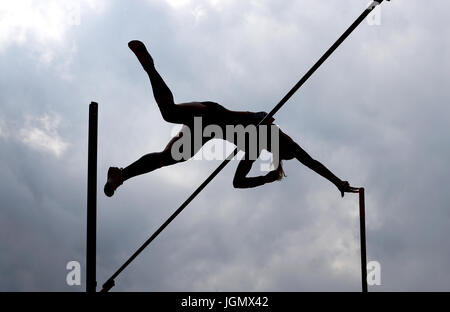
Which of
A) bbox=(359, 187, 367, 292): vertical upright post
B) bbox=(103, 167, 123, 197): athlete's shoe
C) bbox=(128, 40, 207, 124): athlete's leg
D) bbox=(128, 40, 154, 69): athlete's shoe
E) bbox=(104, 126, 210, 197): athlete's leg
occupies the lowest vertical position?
bbox=(359, 187, 367, 292): vertical upright post

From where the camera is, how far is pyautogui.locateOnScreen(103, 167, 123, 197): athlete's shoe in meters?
5.44

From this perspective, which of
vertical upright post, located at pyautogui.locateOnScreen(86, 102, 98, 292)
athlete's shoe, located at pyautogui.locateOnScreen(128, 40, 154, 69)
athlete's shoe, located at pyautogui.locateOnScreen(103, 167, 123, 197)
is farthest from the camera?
athlete's shoe, located at pyautogui.locateOnScreen(103, 167, 123, 197)

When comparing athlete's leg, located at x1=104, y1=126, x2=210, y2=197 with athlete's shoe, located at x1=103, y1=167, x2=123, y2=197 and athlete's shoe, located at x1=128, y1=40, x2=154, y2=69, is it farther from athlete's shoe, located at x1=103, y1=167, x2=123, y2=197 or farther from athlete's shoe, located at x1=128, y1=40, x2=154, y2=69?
athlete's shoe, located at x1=128, y1=40, x2=154, y2=69

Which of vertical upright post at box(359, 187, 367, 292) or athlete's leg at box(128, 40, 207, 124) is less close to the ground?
athlete's leg at box(128, 40, 207, 124)

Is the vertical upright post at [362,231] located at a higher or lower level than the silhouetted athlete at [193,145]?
lower

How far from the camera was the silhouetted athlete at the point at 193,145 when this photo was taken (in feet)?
16.7

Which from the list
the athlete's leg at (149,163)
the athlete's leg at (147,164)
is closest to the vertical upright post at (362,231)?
the athlete's leg at (147,164)

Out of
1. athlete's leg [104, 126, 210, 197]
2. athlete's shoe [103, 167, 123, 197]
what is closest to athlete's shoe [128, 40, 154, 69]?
athlete's leg [104, 126, 210, 197]

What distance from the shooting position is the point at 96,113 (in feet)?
17.6

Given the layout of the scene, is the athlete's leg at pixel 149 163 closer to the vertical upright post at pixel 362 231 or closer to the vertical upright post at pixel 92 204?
the vertical upright post at pixel 92 204

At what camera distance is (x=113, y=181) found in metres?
5.44

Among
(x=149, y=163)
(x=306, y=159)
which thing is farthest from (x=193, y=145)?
(x=306, y=159)

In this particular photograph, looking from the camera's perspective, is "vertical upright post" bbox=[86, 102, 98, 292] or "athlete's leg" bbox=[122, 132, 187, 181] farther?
"athlete's leg" bbox=[122, 132, 187, 181]
